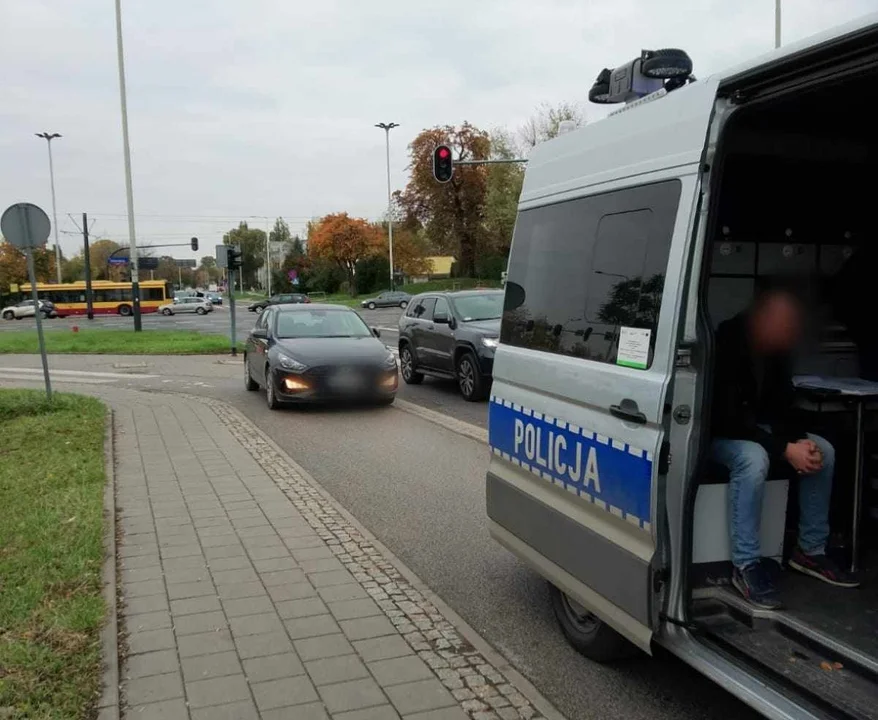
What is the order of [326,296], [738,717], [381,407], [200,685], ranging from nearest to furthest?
[738,717], [200,685], [381,407], [326,296]

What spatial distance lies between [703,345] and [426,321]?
433 inches

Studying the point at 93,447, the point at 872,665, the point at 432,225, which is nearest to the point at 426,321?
the point at 93,447

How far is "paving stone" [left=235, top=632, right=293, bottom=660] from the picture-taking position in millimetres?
3949

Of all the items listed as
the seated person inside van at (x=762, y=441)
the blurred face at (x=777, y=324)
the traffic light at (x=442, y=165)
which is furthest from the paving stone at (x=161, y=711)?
the traffic light at (x=442, y=165)

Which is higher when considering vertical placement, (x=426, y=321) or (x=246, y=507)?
(x=426, y=321)

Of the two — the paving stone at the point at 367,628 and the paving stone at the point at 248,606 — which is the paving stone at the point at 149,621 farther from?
the paving stone at the point at 367,628

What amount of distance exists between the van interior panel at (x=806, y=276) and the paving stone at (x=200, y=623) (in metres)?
2.48

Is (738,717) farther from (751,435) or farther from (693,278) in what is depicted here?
(693,278)

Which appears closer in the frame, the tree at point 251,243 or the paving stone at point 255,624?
the paving stone at point 255,624

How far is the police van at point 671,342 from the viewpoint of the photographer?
2.93 m

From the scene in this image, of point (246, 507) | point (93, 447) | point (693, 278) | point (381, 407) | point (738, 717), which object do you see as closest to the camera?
point (693, 278)

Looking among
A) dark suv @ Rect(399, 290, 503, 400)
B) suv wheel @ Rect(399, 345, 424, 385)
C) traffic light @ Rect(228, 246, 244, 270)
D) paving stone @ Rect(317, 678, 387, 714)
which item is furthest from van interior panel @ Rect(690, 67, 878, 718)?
traffic light @ Rect(228, 246, 244, 270)

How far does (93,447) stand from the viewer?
8742 mm

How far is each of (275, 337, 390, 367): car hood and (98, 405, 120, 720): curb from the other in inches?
169
